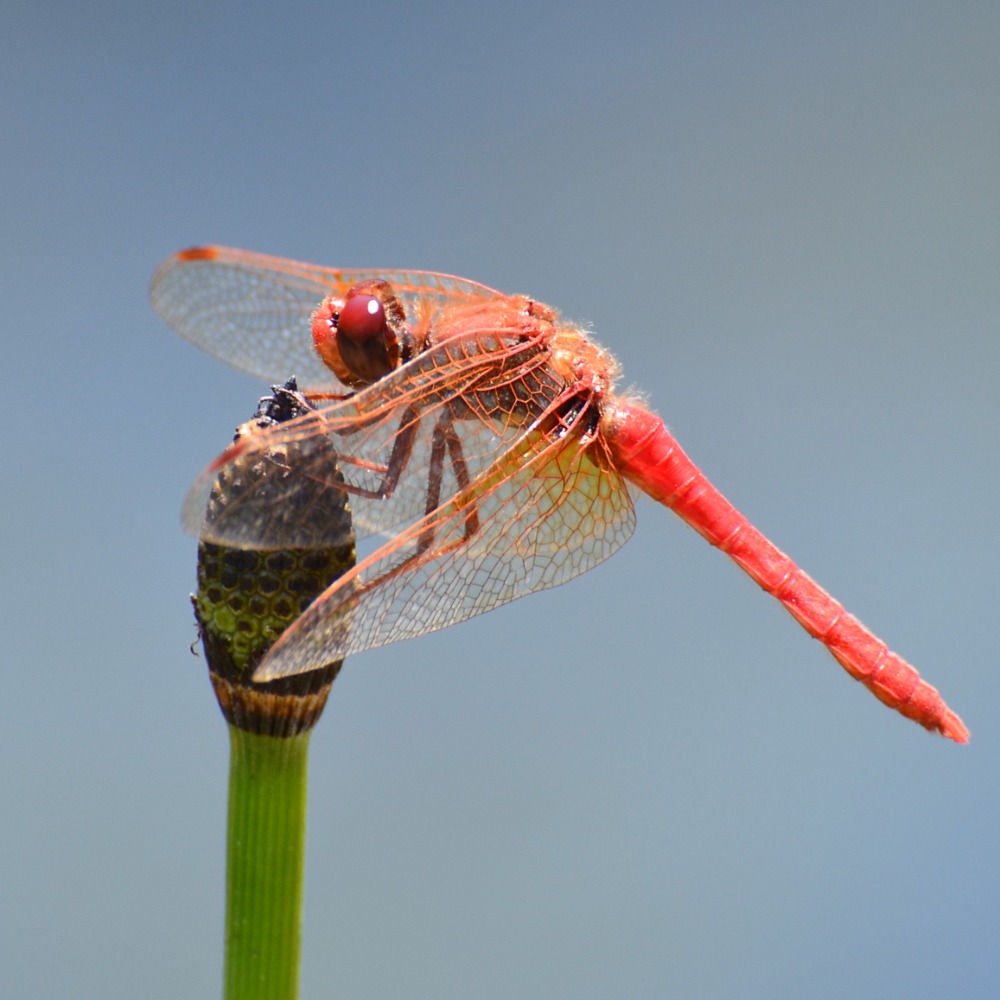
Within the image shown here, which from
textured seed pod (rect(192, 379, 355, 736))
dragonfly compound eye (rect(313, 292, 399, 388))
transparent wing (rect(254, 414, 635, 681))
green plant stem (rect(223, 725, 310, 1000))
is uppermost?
dragonfly compound eye (rect(313, 292, 399, 388))

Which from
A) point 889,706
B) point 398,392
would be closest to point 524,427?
point 398,392

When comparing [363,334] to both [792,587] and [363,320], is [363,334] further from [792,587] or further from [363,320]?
[792,587]

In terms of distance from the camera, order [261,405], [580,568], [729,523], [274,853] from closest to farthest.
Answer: [274,853] < [261,405] < [580,568] < [729,523]

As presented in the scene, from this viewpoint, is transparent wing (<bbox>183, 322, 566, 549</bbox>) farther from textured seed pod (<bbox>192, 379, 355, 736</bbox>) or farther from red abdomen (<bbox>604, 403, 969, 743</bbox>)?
red abdomen (<bbox>604, 403, 969, 743</bbox>)

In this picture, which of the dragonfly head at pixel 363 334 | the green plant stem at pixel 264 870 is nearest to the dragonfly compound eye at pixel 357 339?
the dragonfly head at pixel 363 334

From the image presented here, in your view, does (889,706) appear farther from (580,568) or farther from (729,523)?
(580,568)


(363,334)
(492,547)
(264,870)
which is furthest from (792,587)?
(264,870)

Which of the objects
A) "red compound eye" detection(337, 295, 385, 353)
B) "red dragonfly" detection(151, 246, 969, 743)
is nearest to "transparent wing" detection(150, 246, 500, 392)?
"red dragonfly" detection(151, 246, 969, 743)
